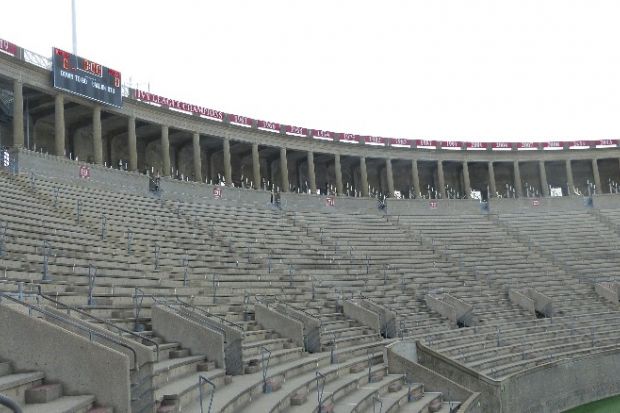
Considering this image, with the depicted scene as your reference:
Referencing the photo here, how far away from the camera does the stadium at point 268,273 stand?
9445 mm

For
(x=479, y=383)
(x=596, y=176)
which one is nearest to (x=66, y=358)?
(x=479, y=383)

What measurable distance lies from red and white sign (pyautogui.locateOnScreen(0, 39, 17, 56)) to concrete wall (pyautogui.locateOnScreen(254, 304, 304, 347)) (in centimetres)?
1877

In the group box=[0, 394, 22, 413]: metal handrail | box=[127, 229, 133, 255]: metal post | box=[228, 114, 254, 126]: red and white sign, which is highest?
box=[228, 114, 254, 126]: red and white sign

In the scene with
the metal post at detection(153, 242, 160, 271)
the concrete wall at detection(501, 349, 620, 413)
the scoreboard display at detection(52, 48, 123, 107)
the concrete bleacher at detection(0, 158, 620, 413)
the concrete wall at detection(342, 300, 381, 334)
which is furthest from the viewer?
the scoreboard display at detection(52, 48, 123, 107)

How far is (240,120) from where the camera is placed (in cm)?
3900

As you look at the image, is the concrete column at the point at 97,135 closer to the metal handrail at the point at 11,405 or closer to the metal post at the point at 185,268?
the metal post at the point at 185,268

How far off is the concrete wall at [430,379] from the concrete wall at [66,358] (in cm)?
964

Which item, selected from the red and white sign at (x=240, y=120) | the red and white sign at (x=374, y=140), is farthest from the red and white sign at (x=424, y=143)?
the red and white sign at (x=240, y=120)

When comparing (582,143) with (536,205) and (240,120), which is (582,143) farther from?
(240,120)

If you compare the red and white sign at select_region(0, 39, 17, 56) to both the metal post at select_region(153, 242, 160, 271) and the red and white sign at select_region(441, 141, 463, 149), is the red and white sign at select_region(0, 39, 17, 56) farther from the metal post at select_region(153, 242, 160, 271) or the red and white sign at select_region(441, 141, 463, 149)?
the red and white sign at select_region(441, 141, 463, 149)

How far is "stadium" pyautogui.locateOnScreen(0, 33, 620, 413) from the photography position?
31.0 ft

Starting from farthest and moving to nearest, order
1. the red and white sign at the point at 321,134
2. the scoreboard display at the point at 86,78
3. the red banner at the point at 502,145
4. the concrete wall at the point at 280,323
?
1. the red banner at the point at 502,145
2. the red and white sign at the point at 321,134
3. the scoreboard display at the point at 86,78
4. the concrete wall at the point at 280,323

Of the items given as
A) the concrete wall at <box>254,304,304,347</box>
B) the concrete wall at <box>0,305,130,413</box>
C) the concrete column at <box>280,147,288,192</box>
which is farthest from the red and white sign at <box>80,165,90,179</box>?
the concrete wall at <box>0,305,130,413</box>

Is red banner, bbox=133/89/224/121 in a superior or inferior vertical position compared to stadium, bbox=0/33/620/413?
superior
